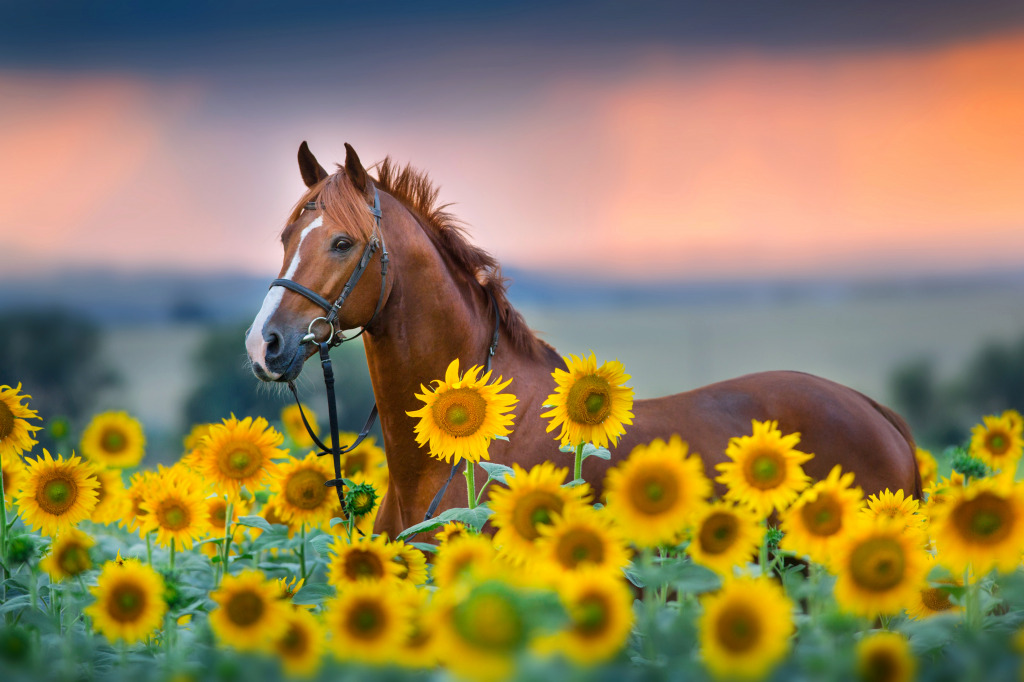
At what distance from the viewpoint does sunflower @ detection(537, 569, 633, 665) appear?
1.35 meters

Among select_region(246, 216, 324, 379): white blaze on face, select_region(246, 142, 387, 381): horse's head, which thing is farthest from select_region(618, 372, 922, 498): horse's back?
select_region(246, 216, 324, 379): white blaze on face

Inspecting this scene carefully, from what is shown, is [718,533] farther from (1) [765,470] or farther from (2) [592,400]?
(2) [592,400]

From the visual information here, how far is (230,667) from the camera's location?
1.39 meters

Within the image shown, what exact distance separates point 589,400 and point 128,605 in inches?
49.3

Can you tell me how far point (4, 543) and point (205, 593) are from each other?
2.25 feet

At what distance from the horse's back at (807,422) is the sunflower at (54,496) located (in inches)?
88.8

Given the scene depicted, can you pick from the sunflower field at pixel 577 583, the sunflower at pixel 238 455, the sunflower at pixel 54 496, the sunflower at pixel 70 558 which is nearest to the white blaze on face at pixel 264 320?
the sunflower at pixel 238 455

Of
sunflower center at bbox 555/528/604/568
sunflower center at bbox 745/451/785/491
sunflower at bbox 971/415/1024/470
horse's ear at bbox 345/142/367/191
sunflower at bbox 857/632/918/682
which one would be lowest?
sunflower at bbox 857/632/918/682

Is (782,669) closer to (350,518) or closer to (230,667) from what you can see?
(230,667)

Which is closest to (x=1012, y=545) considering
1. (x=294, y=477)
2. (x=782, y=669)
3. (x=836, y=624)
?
(x=836, y=624)

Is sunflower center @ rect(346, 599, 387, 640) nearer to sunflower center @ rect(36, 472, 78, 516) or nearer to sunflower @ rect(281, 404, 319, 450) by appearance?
sunflower center @ rect(36, 472, 78, 516)

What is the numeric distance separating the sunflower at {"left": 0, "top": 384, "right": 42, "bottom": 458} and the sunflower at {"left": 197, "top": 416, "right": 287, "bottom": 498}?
0.56 m

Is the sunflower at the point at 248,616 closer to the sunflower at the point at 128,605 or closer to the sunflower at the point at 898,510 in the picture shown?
the sunflower at the point at 128,605

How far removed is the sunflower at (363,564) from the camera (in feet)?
6.96
